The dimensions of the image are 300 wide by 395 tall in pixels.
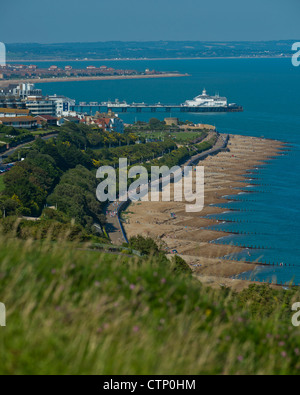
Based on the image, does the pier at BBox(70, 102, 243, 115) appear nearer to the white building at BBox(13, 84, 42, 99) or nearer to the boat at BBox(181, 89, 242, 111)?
the boat at BBox(181, 89, 242, 111)

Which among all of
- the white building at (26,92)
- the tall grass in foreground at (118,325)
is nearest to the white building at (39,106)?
the white building at (26,92)

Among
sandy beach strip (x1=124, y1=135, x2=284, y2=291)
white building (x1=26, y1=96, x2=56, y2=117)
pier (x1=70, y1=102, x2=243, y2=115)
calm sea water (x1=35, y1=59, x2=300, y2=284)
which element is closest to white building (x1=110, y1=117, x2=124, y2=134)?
white building (x1=26, y1=96, x2=56, y2=117)

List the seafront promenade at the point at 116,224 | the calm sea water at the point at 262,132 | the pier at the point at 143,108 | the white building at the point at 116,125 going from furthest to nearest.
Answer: the pier at the point at 143,108 → the white building at the point at 116,125 → the calm sea water at the point at 262,132 → the seafront promenade at the point at 116,224

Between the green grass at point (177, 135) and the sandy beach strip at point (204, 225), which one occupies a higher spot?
the green grass at point (177, 135)

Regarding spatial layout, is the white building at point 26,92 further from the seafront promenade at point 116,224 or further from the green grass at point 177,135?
the seafront promenade at point 116,224

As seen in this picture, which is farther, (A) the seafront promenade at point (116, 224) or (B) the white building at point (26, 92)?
(B) the white building at point (26, 92)

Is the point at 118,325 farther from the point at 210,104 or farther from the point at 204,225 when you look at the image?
the point at 210,104

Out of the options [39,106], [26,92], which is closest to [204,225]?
[39,106]
